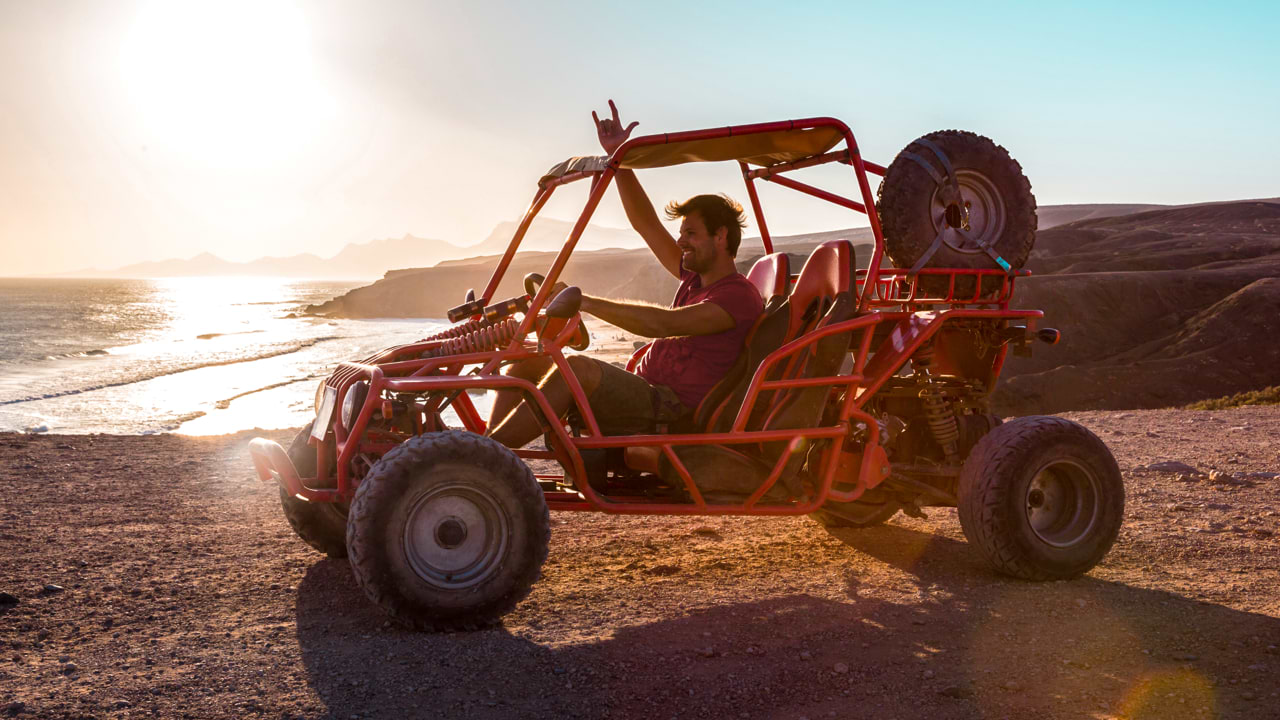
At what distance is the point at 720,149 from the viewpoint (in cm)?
548

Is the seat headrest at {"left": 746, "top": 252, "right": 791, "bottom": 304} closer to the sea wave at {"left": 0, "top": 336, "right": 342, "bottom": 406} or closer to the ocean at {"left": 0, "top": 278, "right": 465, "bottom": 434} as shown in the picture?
the ocean at {"left": 0, "top": 278, "right": 465, "bottom": 434}

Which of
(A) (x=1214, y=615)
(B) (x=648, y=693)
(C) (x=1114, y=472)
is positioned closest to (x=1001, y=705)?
(B) (x=648, y=693)

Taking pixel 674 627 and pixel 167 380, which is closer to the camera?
pixel 674 627

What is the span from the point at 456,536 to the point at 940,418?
3034 mm

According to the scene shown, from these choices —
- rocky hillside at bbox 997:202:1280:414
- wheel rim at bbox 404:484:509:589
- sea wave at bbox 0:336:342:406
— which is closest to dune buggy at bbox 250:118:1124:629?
wheel rim at bbox 404:484:509:589

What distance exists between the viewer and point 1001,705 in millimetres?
4043

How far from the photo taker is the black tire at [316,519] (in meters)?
5.92

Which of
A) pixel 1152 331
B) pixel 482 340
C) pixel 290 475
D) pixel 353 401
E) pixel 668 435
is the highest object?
pixel 482 340

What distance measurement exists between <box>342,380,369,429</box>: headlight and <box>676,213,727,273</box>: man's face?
199cm

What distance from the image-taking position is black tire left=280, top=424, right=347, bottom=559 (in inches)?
233

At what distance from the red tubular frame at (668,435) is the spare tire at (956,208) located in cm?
11

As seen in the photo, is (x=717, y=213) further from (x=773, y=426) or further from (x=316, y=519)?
(x=316, y=519)

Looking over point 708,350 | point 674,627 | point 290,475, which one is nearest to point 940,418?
point 708,350

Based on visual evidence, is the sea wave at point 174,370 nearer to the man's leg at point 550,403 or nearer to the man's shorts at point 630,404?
the man's leg at point 550,403
